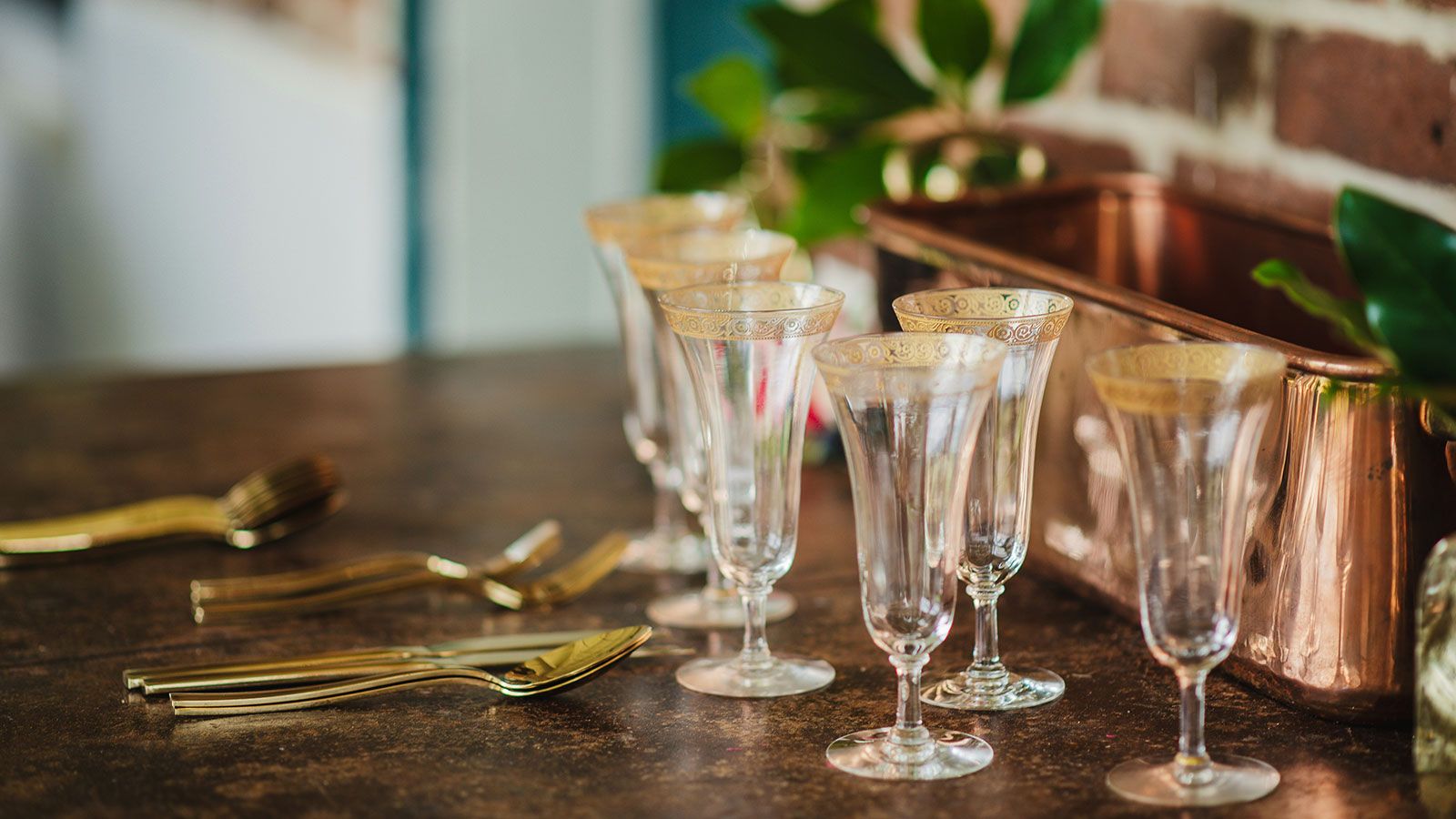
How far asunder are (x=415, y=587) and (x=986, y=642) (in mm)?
361

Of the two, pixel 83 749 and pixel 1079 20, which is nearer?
pixel 83 749

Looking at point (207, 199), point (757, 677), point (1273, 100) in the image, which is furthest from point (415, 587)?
point (207, 199)

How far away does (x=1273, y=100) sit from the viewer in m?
1.16

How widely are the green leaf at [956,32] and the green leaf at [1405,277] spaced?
2.18ft

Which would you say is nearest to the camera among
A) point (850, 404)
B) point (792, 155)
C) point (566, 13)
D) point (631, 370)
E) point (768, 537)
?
point (850, 404)

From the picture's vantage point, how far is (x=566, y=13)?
2605 mm

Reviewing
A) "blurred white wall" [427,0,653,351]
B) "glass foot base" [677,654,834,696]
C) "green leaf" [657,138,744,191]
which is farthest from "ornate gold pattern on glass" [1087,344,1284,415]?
"blurred white wall" [427,0,653,351]

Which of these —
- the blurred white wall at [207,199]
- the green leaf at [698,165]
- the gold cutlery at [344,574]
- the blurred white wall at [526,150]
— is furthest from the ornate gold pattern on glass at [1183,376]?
the blurred white wall at [207,199]

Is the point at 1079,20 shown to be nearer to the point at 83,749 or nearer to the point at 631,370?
the point at 631,370

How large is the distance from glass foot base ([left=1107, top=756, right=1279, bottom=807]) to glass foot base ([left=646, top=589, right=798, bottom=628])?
0.92ft

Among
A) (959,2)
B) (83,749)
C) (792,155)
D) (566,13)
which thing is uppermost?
(566,13)

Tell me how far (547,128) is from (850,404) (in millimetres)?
2062

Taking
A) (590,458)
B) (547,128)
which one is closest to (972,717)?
(590,458)

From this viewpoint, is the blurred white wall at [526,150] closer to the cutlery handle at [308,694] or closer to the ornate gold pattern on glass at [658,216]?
the ornate gold pattern on glass at [658,216]
